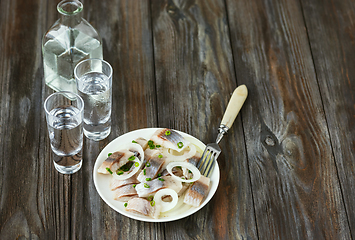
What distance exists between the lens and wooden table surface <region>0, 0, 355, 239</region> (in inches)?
49.3

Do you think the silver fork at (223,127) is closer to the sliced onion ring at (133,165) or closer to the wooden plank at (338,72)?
the sliced onion ring at (133,165)

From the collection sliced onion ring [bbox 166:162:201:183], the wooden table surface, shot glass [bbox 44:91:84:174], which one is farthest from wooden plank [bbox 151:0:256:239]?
shot glass [bbox 44:91:84:174]

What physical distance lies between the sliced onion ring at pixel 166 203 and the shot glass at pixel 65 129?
0.30 meters

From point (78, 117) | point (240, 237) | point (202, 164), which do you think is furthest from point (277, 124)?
point (78, 117)

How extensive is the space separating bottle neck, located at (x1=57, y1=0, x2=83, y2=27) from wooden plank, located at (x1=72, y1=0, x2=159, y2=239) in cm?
27

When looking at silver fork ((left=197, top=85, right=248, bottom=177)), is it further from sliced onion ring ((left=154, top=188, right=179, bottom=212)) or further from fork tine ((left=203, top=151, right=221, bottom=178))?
sliced onion ring ((left=154, top=188, right=179, bottom=212))

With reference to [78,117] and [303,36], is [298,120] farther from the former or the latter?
[78,117]

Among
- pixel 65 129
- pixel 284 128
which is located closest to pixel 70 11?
pixel 65 129

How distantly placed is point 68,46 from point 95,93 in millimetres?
283

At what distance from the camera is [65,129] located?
1.18 metres

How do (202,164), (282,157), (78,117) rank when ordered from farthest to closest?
(282,157), (202,164), (78,117)

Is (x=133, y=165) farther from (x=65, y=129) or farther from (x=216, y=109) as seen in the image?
(x=216, y=109)

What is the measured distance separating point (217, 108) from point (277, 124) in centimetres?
25

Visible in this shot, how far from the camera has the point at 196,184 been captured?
4.07 feet
